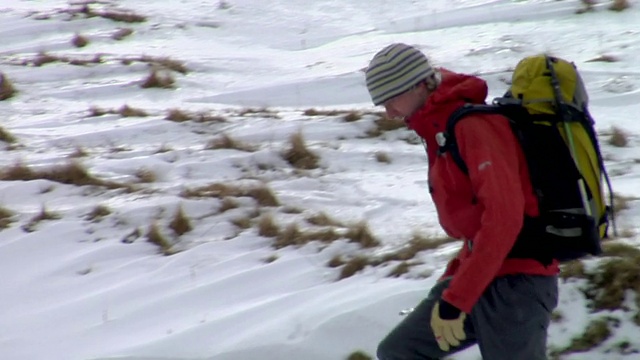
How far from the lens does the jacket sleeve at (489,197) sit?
2.91 metres

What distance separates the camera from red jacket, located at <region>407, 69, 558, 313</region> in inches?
115

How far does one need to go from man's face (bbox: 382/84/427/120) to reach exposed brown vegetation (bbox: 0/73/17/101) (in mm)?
7454

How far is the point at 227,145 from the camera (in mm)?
8062

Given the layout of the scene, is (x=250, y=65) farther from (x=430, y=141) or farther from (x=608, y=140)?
(x=430, y=141)

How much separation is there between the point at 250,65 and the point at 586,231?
28.4ft

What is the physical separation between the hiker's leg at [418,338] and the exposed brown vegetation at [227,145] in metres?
4.61

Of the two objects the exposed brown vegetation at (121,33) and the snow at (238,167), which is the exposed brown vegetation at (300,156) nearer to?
the snow at (238,167)

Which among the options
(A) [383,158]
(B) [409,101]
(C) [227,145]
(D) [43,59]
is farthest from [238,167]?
(D) [43,59]

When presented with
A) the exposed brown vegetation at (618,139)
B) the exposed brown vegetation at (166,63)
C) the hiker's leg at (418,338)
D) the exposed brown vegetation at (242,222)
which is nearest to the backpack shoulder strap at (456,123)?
the hiker's leg at (418,338)

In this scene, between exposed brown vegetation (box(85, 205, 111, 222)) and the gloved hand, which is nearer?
the gloved hand

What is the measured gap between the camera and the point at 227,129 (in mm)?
8625

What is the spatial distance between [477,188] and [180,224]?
3.78m

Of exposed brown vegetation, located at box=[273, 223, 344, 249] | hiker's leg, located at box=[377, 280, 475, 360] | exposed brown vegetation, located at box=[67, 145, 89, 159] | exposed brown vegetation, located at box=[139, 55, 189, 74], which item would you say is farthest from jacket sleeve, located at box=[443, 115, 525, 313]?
exposed brown vegetation, located at box=[139, 55, 189, 74]

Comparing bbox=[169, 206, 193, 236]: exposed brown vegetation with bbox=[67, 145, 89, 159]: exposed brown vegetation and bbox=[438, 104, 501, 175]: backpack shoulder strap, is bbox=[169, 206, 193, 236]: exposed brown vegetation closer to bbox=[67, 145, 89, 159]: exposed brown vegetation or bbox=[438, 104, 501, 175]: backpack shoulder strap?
bbox=[67, 145, 89, 159]: exposed brown vegetation
